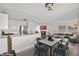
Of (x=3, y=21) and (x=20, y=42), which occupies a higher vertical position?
(x=3, y=21)

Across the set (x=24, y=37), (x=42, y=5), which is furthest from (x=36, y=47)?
(x=42, y=5)

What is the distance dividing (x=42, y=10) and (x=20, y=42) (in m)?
0.76

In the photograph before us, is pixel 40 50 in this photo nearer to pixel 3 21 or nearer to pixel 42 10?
pixel 42 10

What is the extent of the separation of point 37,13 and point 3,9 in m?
0.65

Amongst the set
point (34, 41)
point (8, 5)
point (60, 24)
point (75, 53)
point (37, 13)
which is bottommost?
point (75, 53)

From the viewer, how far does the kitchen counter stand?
2253mm

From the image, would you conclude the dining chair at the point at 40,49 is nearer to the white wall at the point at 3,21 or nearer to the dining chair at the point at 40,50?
the dining chair at the point at 40,50

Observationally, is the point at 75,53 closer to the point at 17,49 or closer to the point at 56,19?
the point at 56,19

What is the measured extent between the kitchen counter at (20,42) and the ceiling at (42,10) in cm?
39

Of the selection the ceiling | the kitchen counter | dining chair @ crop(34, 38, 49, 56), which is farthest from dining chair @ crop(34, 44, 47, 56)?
the ceiling

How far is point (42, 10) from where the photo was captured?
2312mm

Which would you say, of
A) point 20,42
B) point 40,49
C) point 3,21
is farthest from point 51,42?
point 3,21

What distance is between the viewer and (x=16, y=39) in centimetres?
229

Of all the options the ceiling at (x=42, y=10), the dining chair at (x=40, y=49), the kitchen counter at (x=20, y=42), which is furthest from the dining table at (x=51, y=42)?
the ceiling at (x=42, y=10)
